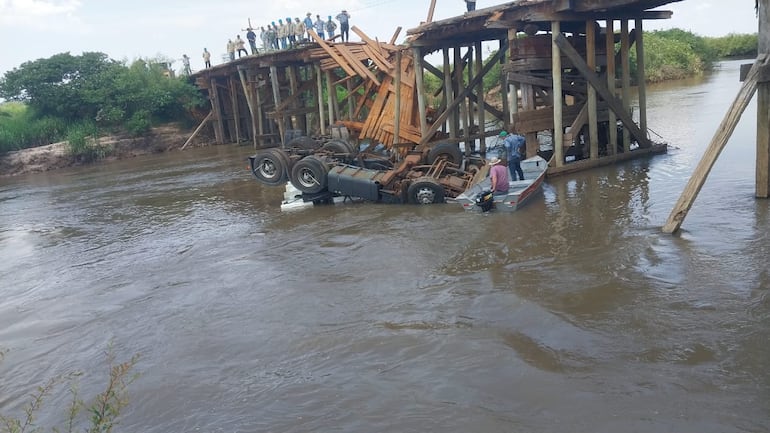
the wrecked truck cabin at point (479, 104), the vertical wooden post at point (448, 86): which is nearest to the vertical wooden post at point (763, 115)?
the wrecked truck cabin at point (479, 104)

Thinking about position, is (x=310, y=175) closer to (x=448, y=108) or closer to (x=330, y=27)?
(x=448, y=108)

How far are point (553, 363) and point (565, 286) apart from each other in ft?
6.01

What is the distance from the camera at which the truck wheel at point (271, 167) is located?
13.8 metres

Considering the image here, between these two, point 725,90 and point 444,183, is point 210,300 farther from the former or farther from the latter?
point 725,90

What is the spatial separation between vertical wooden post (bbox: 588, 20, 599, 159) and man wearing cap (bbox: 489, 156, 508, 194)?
3166 mm

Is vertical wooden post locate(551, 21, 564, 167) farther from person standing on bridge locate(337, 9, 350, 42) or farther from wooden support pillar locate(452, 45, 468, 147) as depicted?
person standing on bridge locate(337, 9, 350, 42)

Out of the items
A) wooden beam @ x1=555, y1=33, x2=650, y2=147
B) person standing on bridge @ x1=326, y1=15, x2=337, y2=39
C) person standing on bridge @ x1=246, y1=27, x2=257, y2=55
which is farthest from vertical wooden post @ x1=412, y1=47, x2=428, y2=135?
person standing on bridge @ x1=246, y1=27, x2=257, y2=55

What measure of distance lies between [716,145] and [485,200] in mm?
3622

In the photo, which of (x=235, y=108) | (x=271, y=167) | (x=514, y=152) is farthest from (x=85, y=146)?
(x=514, y=152)

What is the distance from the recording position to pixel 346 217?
38.0 feet

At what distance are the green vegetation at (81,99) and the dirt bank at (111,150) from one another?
668mm

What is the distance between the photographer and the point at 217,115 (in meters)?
30.9

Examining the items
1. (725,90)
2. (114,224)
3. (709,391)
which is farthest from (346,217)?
(725,90)

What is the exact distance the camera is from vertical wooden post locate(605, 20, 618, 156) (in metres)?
13.1
